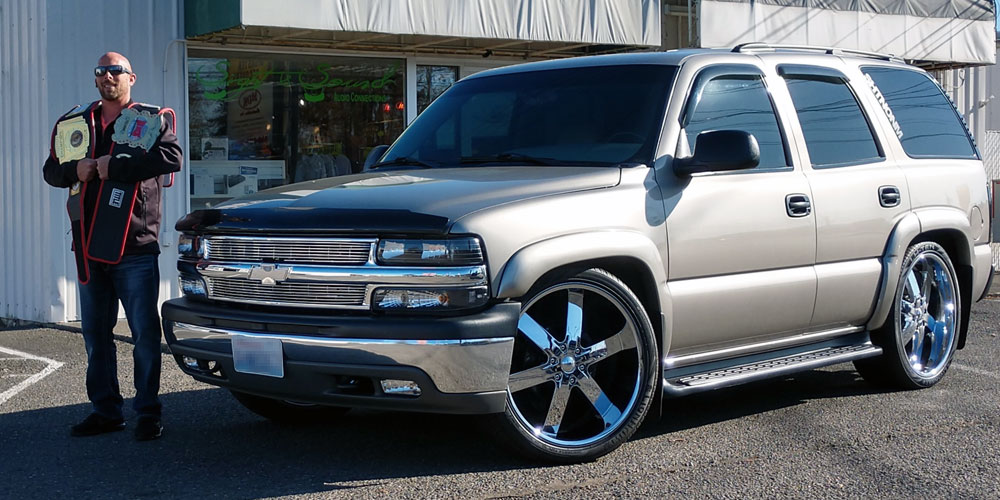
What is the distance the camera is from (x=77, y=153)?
18.4 ft

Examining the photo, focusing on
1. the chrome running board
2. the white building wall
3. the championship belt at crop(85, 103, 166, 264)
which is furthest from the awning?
the chrome running board

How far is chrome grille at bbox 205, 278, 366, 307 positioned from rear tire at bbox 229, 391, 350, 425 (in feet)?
2.67

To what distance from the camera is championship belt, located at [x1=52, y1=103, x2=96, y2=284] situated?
5.59m

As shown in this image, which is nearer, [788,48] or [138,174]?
[138,174]

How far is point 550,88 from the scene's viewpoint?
19.4 ft

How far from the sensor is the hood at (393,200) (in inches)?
177

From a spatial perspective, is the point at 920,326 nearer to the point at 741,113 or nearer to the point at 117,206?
the point at 741,113

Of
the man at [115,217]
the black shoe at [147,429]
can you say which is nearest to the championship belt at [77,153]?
the man at [115,217]

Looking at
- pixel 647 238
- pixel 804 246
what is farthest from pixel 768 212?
pixel 647 238

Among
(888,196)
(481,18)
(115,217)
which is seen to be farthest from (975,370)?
(481,18)

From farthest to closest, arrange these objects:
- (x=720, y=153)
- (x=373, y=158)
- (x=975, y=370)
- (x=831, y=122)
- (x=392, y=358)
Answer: (x=975, y=370) → (x=373, y=158) → (x=831, y=122) → (x=720, y=153) → (x=392, y=358)

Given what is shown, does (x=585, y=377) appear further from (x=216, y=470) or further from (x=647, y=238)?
(x=216, y=470)

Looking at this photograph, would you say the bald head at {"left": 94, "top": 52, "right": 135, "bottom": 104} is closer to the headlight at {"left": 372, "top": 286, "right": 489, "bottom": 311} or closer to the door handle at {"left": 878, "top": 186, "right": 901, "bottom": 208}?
the headlight at {"left": 372, "top": 286, "right": 489, "bottom": 311}

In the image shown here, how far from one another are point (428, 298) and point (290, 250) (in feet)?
2.11
